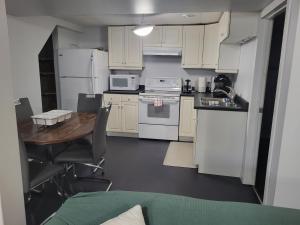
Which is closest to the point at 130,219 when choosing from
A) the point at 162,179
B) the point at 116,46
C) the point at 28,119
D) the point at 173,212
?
the point at 173,212

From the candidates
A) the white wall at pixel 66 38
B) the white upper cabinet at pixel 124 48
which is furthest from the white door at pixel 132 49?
the white wall at pixel 66 38

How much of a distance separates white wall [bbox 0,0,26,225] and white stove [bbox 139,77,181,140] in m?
3.07

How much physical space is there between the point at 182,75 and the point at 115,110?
1549 mm

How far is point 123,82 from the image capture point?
4.61 metres

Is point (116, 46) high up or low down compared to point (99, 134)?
up

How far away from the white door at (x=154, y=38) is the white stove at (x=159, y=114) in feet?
2.93

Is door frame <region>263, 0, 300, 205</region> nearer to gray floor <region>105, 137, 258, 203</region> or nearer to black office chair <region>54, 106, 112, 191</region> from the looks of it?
gray floor <region>105, 137, 258, 203</region>

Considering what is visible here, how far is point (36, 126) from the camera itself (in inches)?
99.0

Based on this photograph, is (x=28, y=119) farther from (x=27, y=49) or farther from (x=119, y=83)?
(x=119, y=83)

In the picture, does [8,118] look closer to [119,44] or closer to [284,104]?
[284,104]

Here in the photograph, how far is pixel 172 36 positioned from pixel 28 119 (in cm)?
286

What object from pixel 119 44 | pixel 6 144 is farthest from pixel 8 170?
pixel 119 44

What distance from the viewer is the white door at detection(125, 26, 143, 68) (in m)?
4.47

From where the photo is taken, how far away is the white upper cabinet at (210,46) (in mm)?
4094
